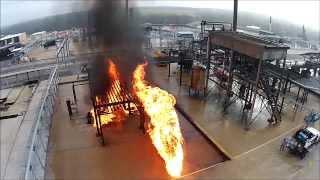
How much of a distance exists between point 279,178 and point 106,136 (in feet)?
27.1

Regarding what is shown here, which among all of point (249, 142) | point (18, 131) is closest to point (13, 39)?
point (18, 131)

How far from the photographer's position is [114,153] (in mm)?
13047

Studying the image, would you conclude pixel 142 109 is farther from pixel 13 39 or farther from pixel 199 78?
pixel 13 39

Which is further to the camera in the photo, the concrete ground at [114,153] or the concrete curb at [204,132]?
the concrete curb at [204,132]

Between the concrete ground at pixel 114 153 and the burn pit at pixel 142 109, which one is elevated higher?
the burn pit at pixel 142 109

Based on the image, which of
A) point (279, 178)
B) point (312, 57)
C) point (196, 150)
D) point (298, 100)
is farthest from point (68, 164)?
point (312, 57)

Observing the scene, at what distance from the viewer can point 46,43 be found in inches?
1528

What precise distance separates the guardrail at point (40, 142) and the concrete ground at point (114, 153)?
30cm

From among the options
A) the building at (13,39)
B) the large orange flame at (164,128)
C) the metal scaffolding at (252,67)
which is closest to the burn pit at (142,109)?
the large orange flame at (164,128)

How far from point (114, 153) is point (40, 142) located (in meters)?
3.62

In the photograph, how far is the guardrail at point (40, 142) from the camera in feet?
35.2

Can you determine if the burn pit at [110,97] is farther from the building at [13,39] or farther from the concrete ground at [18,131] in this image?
the building at [13,39]

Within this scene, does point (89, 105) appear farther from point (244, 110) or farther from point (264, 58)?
point (264, 58)

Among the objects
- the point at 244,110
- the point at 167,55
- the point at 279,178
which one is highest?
the point at 167,55
